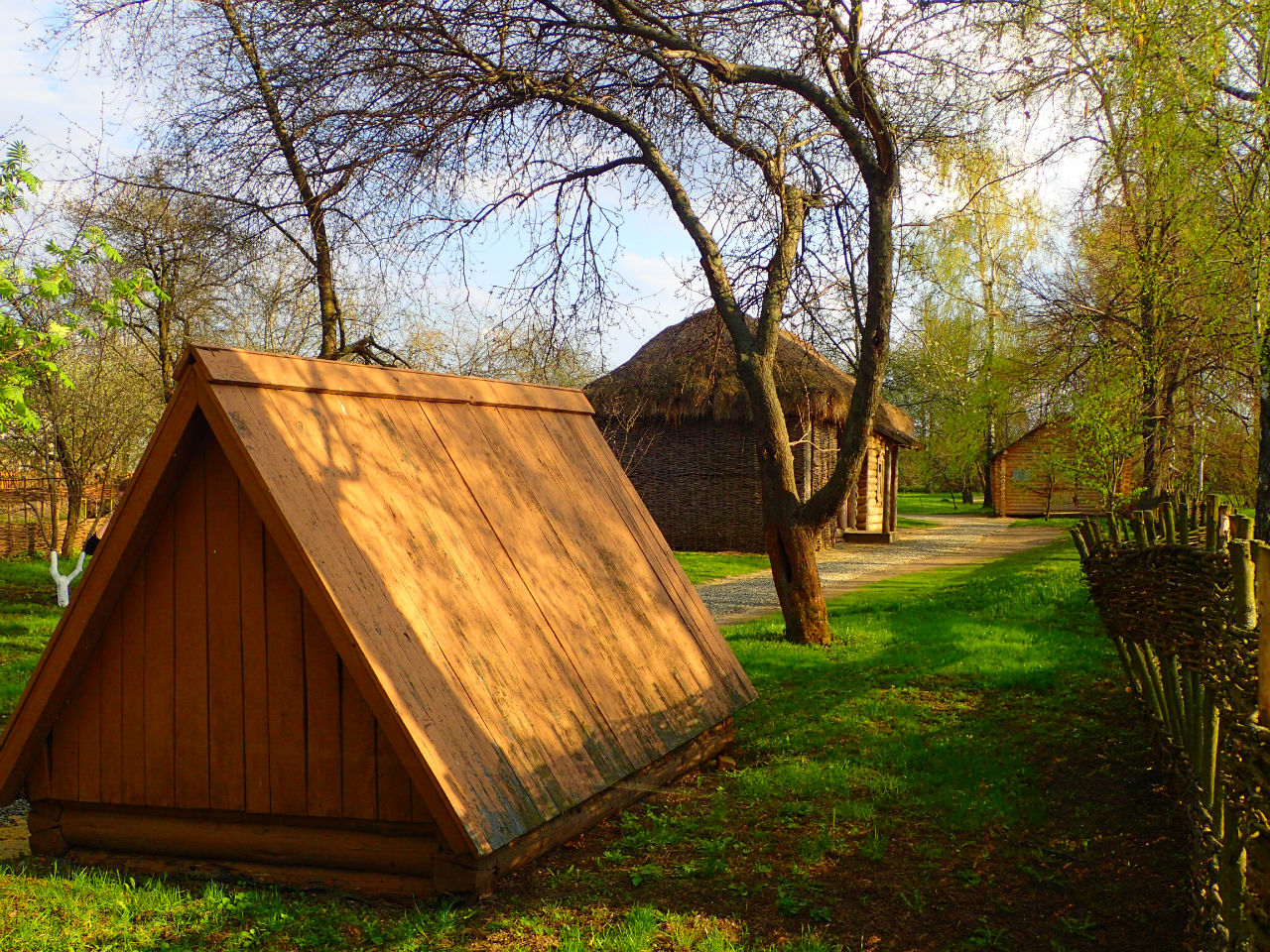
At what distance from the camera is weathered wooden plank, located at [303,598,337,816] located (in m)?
4.11

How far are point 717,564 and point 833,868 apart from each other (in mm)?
14357

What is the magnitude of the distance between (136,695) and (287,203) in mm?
7152

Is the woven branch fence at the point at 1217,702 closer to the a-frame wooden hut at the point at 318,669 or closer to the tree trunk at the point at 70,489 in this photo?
the a-frame wooden hut at the point at 318,669

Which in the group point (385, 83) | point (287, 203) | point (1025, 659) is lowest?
point (1025, 659)

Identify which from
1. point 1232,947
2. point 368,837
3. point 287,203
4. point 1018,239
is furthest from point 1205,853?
point 1018,239

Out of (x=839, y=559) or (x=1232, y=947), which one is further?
(x=839, y=559)

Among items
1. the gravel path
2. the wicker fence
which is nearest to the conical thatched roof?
the gravel path

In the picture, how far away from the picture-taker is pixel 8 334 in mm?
7465

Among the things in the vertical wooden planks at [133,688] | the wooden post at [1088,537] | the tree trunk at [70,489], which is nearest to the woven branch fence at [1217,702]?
the wooden post at [1088,537]

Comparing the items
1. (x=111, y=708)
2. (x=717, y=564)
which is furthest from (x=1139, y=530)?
(x=717, y=564)

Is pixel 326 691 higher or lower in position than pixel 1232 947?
higher

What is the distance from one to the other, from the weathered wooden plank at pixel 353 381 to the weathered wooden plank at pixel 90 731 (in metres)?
1.60

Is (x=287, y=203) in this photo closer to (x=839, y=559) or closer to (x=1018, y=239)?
(x=839, y=559)

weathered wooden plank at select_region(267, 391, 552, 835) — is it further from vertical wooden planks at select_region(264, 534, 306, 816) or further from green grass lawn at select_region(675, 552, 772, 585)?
green grass lawn at select_region(675, 552, 772, 585)
